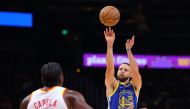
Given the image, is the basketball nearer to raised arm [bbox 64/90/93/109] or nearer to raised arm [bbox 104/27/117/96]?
raised arm [bbox 104/27/117/96]

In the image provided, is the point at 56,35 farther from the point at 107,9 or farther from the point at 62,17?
the point at 107,9

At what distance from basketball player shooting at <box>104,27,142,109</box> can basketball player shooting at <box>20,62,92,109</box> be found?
2.20m

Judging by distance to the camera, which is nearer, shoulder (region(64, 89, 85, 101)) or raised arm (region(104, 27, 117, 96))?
shoulder (region(64, 89, 85, 101))

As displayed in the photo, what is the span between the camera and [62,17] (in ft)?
46.8

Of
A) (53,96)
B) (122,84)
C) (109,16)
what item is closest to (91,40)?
(109,16)

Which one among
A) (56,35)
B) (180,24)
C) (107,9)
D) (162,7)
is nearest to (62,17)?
(56,35)

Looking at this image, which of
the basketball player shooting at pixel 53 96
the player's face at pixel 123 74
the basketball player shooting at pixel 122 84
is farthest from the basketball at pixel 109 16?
the basketball player shooting at pixel 53 96

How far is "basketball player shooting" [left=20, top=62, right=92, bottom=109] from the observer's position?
3906 mm

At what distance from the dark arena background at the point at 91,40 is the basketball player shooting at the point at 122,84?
6.19 meters

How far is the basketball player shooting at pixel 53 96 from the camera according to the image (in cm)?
391

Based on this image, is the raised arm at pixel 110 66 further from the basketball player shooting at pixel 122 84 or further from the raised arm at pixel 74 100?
the raised arm at pixel 74 100

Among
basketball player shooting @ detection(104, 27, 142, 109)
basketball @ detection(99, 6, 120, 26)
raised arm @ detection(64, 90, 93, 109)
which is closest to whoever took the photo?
raised arm @ detection(64, 90, 93, 109)

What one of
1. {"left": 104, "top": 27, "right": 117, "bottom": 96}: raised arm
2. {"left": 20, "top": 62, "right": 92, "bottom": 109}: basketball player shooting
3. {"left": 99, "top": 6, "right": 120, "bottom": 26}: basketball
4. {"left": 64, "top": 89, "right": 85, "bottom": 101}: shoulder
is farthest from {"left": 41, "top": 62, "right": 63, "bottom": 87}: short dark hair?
{"left": 99, "top": 6, "right": 120, "bottom": 26}: basketball

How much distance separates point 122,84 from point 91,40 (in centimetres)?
899
